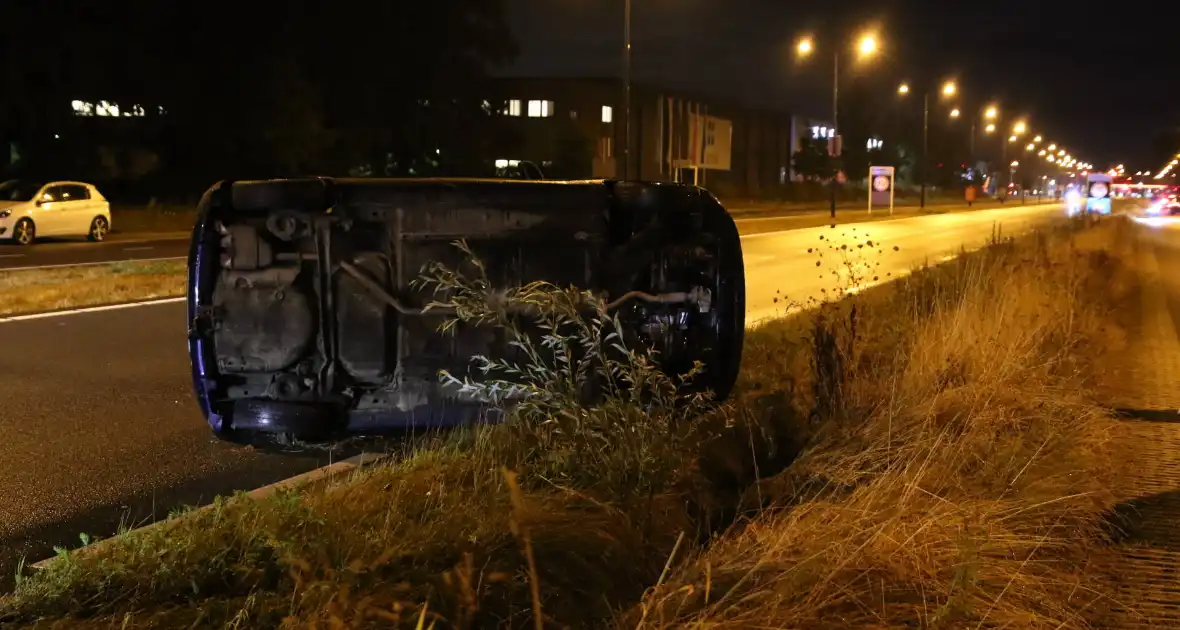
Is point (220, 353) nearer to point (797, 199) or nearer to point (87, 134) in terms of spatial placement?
point (87, 134)

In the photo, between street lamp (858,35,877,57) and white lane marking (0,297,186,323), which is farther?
street lamp (858,35,877,57)

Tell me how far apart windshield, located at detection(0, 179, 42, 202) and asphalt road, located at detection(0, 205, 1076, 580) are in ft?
49.2

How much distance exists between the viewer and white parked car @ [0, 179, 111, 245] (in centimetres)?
2392

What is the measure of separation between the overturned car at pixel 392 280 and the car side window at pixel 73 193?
2320 centimetres

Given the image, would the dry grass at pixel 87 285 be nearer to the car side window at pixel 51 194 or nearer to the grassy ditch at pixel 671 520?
the car side window at pixel 51 194

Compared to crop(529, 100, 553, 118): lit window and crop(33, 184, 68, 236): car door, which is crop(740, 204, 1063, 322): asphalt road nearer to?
crop(33, 184, 68, 236): car door

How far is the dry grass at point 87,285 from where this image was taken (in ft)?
43.4

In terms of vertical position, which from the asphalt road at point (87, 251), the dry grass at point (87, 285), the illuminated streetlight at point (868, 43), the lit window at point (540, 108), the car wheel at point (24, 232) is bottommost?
the dry grass at point (87, 285)

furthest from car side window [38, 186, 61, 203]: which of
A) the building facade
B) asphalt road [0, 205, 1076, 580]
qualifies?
the building facade

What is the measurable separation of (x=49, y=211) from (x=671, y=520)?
976 inches

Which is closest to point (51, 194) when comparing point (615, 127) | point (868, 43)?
point (868, 43)

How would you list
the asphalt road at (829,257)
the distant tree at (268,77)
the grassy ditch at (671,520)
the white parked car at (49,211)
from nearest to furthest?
the grassy ditch at (671,520) → the asphalt road at (829,257) → the white parked car at (49,211) → the distant tree at (268,77)

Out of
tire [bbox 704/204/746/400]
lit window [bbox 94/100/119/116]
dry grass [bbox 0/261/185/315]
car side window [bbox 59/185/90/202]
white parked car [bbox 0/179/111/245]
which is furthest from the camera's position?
lit window [bbox 94/100/119/116]

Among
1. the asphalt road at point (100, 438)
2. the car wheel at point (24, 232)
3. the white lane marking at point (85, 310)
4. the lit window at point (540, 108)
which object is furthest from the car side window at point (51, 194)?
the lit window at point (540, 108)
